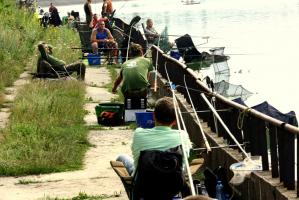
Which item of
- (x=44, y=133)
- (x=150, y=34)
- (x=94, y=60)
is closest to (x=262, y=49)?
(x=150, y=34)

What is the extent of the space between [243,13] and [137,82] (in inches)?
2407

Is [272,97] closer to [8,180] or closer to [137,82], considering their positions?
[137,82]

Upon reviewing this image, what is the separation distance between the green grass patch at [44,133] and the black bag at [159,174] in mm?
4341

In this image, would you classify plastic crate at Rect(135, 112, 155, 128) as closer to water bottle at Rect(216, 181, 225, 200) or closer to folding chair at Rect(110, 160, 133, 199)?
water bottle at Rect(216, 181, 225, 200)

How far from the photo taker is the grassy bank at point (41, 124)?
1206 cm

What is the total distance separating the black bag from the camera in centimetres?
749

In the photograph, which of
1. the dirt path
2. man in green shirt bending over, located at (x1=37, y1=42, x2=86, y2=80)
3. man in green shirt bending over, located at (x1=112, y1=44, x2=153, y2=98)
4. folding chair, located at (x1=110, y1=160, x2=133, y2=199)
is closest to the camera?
folding chair, located at (x1=110, y1=160, x2=133, y2=199)

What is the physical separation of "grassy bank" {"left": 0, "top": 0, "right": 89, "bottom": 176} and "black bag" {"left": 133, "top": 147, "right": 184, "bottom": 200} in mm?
4341

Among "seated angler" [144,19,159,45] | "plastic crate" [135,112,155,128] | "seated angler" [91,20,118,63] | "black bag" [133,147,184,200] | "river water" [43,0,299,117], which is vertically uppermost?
"black bag" [133,147,184,200]

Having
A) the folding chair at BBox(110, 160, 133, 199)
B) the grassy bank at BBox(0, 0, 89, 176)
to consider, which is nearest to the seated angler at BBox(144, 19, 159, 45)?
the grassy bank at BBox(0, 0, 89, 176)

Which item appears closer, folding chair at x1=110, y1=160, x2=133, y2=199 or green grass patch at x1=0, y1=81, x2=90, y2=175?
folding chair at x1=110, y1=160, x2=133, y2=199

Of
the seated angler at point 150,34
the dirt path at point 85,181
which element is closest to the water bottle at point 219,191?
the dirt path at point 85,181

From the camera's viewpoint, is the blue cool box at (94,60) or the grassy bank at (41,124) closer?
the grassy bank at (41,124)

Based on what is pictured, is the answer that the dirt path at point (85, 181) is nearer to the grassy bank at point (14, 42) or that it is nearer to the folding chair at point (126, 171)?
the folding chair at point (126, 171)
